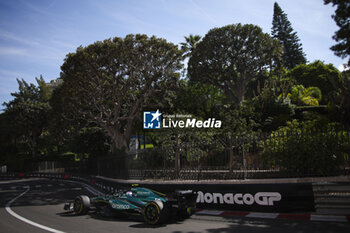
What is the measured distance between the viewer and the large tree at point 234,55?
31891mm

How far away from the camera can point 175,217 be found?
29.9 ft

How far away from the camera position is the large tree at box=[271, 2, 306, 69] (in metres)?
55.8

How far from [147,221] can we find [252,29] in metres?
28.3

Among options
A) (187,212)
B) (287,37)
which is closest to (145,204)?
(187,212)

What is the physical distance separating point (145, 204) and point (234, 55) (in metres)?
26.4

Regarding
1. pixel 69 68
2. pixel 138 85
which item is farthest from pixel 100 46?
pixel 138 85

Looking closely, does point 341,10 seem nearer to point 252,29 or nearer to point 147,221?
point 147,221

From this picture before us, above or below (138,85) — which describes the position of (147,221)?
below

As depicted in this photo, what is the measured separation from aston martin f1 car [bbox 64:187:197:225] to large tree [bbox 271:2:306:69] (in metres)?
53.8

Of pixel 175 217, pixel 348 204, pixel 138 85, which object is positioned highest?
pixel 138 85

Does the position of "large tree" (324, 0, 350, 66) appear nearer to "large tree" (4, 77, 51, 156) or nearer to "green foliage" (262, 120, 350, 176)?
"green foliage" (262, 120, 350, 176)

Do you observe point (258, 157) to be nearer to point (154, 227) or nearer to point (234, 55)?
point (154, 227)

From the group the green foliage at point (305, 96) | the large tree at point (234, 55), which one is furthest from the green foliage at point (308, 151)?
the large tree at point (234, 55)

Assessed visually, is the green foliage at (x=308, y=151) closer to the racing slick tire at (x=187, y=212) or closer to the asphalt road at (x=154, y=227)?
the asphalt road at (x=154, y=227)
